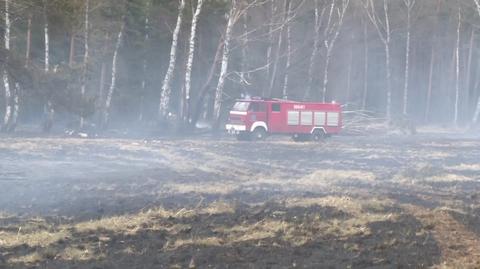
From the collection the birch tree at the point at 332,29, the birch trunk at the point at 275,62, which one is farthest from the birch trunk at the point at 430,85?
the birch trunk at the point at 275,62

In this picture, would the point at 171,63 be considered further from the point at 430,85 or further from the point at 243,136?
the point at 430,85

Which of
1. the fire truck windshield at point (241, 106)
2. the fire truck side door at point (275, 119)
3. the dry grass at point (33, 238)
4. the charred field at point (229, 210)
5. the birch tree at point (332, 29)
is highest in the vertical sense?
the birch tree at point (332, 29)

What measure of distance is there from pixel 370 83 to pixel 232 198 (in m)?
49.7

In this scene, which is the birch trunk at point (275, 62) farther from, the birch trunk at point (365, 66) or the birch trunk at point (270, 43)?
the birch trunk at point (365, 66)

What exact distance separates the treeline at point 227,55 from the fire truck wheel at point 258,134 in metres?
4.06

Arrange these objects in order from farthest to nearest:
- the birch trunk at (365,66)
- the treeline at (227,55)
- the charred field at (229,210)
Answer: the birch trunk at (365,66) → the treeline at (227,55) → the charred field at (229,210)

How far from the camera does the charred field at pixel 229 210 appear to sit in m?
8.80

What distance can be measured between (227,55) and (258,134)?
4.96m

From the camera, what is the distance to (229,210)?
1255cm

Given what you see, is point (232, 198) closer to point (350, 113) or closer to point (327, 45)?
point (350, 113)

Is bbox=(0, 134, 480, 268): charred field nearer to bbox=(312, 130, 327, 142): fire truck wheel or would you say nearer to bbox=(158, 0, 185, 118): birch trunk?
bbox=(312, 130, 327, 142): fire truck wheel

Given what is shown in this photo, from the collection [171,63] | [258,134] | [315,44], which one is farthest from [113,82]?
[315,44]

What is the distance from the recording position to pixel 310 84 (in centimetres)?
4644

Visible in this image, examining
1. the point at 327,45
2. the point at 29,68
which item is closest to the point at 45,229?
the point at 29,68
